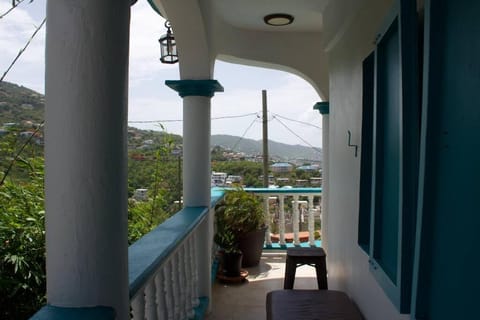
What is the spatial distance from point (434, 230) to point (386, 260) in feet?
1.83

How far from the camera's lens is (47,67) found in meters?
0.97

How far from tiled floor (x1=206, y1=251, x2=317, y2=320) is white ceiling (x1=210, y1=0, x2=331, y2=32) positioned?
2.59m

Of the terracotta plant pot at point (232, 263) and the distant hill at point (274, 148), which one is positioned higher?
the distant hill at point (274, 148)

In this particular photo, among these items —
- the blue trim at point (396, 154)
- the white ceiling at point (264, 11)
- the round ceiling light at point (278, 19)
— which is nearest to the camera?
the blue trim at point (396, 154)

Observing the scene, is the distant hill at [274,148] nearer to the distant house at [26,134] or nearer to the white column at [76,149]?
the distant house at [26,134]

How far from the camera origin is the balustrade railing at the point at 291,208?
5117 millimetres

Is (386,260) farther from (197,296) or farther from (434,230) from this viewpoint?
(197,296)

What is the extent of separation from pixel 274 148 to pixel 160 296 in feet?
25.4

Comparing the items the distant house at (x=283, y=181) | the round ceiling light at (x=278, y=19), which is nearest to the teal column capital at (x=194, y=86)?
the round ceiling light at (x=278, y=19)

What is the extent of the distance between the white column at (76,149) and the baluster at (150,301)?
0.85 m

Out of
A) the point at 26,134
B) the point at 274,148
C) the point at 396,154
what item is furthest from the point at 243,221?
the point at 274,148

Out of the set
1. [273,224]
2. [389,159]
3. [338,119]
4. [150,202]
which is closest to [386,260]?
[389,159]

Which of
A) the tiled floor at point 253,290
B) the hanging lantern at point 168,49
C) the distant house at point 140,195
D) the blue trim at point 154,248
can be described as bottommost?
the tiled floor at point 253,290

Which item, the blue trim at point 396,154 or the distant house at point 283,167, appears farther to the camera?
the distant house at point 283,167
